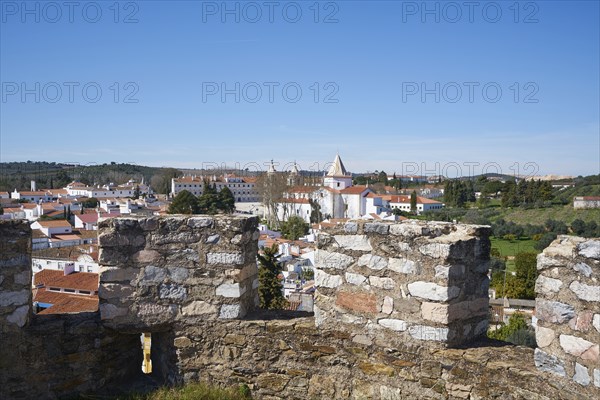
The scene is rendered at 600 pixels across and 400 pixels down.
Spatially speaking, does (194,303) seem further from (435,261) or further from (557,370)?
(557,370)

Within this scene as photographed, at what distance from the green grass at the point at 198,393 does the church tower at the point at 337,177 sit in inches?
3312

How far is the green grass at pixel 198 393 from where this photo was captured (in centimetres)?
402

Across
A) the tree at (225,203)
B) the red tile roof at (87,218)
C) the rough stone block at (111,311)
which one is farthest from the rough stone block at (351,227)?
the red tile roof at (87,218)

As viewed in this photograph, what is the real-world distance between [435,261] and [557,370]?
3.41 ft

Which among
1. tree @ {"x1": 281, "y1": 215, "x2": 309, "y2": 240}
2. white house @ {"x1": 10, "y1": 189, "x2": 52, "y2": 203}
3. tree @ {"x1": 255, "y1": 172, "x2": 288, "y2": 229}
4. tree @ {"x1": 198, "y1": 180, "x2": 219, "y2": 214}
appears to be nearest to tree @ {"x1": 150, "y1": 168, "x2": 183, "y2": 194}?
white house @ {"x1": 10, "y1": 189, "x2": 52, "y2": 203}

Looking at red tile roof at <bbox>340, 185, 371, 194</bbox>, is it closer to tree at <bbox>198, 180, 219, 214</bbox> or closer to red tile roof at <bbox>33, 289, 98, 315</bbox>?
tree at <bbox>198, 180, 219, 214</bbox>

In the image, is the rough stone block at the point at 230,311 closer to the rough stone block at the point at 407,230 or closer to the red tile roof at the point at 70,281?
the rough stone block at the point at 407,230

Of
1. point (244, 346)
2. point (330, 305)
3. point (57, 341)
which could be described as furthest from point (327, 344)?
point (57, 341)

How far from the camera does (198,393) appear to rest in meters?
4.04

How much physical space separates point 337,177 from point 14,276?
285ft

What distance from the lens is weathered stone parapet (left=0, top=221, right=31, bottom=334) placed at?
3.95m

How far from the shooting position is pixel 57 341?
4180 millimetres

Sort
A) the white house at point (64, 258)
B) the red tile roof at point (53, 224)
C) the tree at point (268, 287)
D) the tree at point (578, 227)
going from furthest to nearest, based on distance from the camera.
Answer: the red tile roof at point (53, 224)
the tree at point (578, 227)
the white house at point (64, 258)
the tree at point (268, 287)

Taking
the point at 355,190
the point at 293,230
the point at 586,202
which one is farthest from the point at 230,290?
the point at 355,190
